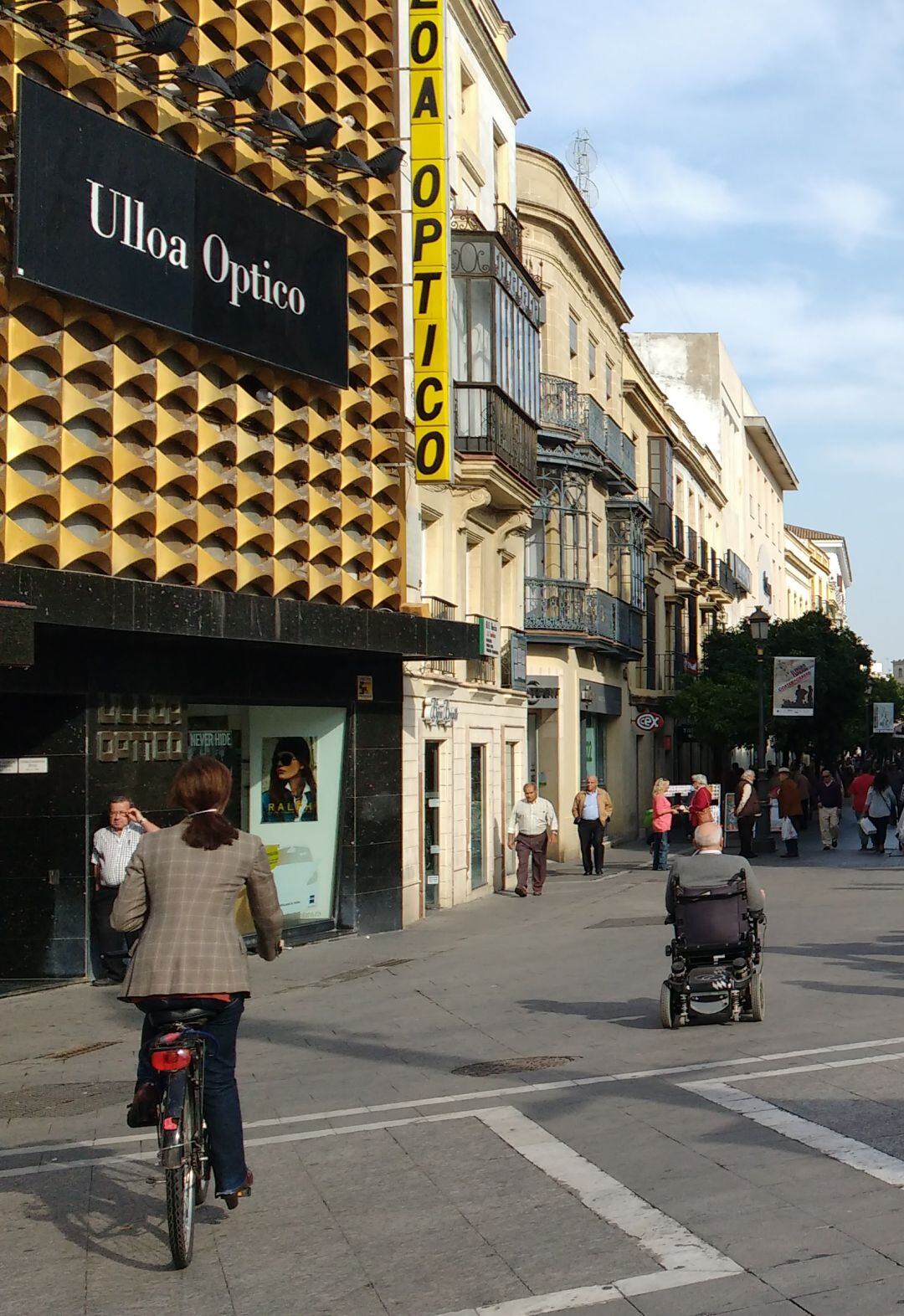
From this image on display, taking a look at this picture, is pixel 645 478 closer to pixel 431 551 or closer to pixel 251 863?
pixel 431 551

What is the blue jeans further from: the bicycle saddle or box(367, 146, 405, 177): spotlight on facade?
box(367, 146, 405, 177): spotlight on facade

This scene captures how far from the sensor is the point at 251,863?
22.0 ft

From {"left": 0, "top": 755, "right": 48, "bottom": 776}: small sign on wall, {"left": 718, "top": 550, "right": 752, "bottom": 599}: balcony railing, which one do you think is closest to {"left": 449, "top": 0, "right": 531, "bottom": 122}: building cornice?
{"left": 0, "top": 755, "right": 48, "bottom": 776}: small sign on wall

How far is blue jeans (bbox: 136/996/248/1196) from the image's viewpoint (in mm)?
6426

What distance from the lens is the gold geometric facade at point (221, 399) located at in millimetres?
14484

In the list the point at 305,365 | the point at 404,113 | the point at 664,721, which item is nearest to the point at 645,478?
the point at 664,721

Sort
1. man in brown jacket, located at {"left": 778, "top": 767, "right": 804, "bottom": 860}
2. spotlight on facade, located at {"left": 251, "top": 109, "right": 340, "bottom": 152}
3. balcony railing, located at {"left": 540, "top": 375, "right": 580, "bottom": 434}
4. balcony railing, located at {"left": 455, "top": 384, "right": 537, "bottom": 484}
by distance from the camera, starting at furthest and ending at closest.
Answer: balcony railing, located at {"left": 540, "top": 375, "right": 580, "bottom": 434}, man in brown jacket, located at {"left": 778, "top": 767, "right": 804, "bottom": 860}, balcony railing, located at {"left": 455, "top": 384, "right": 537, "bottom": 484}, spotlight on facade, located at {"left": 251, "top": 109, "right": 340, "bottom": 152}

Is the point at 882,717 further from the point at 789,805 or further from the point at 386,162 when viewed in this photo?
the point at 386,162

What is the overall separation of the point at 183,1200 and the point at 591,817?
23.8 meters

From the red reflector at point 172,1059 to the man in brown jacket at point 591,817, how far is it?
22.8 meters

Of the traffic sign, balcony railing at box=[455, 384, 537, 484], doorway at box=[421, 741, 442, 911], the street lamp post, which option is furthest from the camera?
the traffic sign

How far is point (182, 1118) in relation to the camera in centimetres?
612

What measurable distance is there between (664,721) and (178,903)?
4609 cm

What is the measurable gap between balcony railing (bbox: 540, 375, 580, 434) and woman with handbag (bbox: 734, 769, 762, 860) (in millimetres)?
8459
